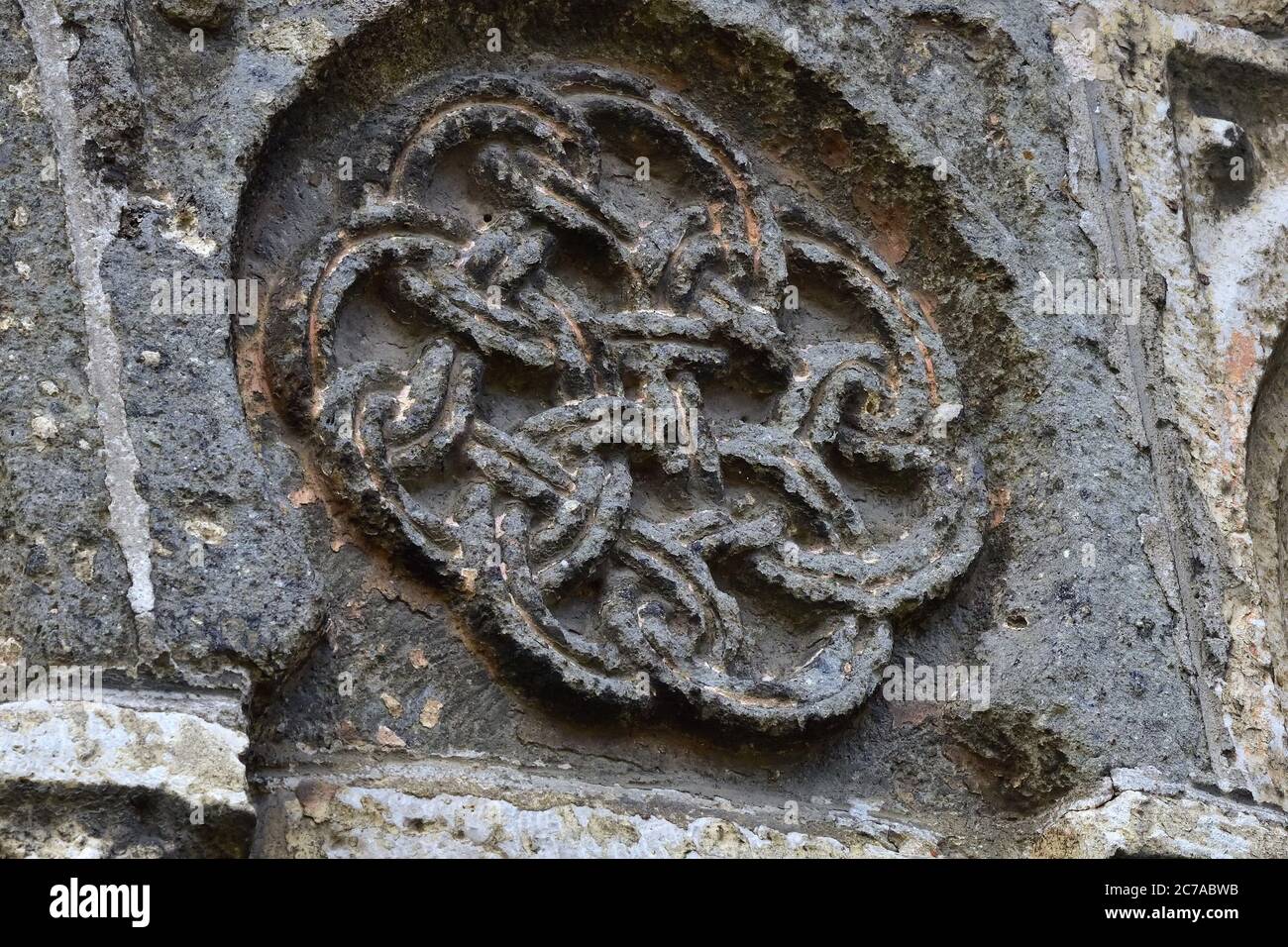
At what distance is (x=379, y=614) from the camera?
231 centimetres

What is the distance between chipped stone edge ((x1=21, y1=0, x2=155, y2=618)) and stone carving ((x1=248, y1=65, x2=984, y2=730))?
11.6 inches

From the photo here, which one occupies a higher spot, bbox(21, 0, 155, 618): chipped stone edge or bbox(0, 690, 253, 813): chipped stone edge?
bbox(21, 0, 155, 618): chipped stone edge

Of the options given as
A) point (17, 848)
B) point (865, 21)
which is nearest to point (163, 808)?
point (17, 848)

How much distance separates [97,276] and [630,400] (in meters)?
0.90

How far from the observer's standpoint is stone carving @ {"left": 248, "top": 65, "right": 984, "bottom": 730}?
2355 millimetres

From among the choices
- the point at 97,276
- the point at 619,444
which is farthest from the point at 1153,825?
the point at 97,276

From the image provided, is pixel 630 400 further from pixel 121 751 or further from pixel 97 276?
pixel 121 751

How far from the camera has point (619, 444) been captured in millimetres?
2523

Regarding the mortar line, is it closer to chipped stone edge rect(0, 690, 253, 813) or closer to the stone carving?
the stone carving

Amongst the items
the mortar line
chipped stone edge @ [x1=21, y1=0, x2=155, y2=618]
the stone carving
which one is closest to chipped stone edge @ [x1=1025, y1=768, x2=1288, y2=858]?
the mortar line

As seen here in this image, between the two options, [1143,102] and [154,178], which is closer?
[154,178]

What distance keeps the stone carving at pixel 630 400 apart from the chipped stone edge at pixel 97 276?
29 cm

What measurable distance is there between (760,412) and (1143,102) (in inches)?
48.5

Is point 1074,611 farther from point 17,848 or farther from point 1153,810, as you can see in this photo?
point 17,848
